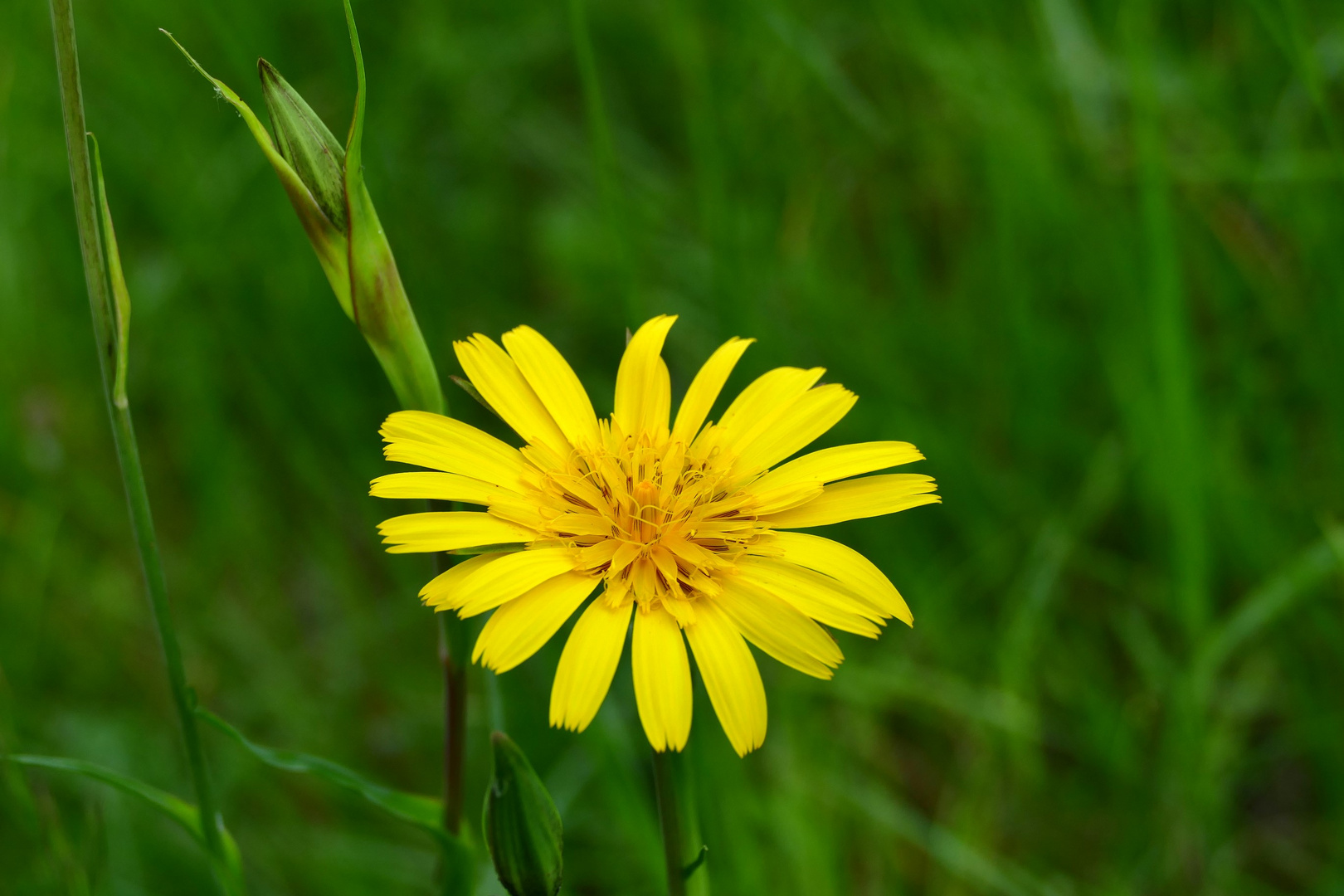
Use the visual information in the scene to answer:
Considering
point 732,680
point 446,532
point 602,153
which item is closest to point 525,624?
point 446,532

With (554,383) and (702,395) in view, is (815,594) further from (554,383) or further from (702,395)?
(554,383)

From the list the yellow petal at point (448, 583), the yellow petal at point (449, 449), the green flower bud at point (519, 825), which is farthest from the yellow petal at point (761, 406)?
the green flower bud at point (519, 825)

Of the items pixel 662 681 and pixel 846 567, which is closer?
pixel 662 681

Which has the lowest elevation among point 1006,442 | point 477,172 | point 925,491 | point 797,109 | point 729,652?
point 729,652

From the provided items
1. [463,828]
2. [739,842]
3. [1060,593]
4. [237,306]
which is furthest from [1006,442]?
[237,306]

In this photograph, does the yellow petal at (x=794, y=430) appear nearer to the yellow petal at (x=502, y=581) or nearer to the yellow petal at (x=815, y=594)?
the yellow petal at (x=815, y=594)

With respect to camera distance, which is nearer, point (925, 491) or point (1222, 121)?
point (925, 491)

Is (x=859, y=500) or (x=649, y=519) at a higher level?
(x=859, y=500)

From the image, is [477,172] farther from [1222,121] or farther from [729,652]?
[729,652]
